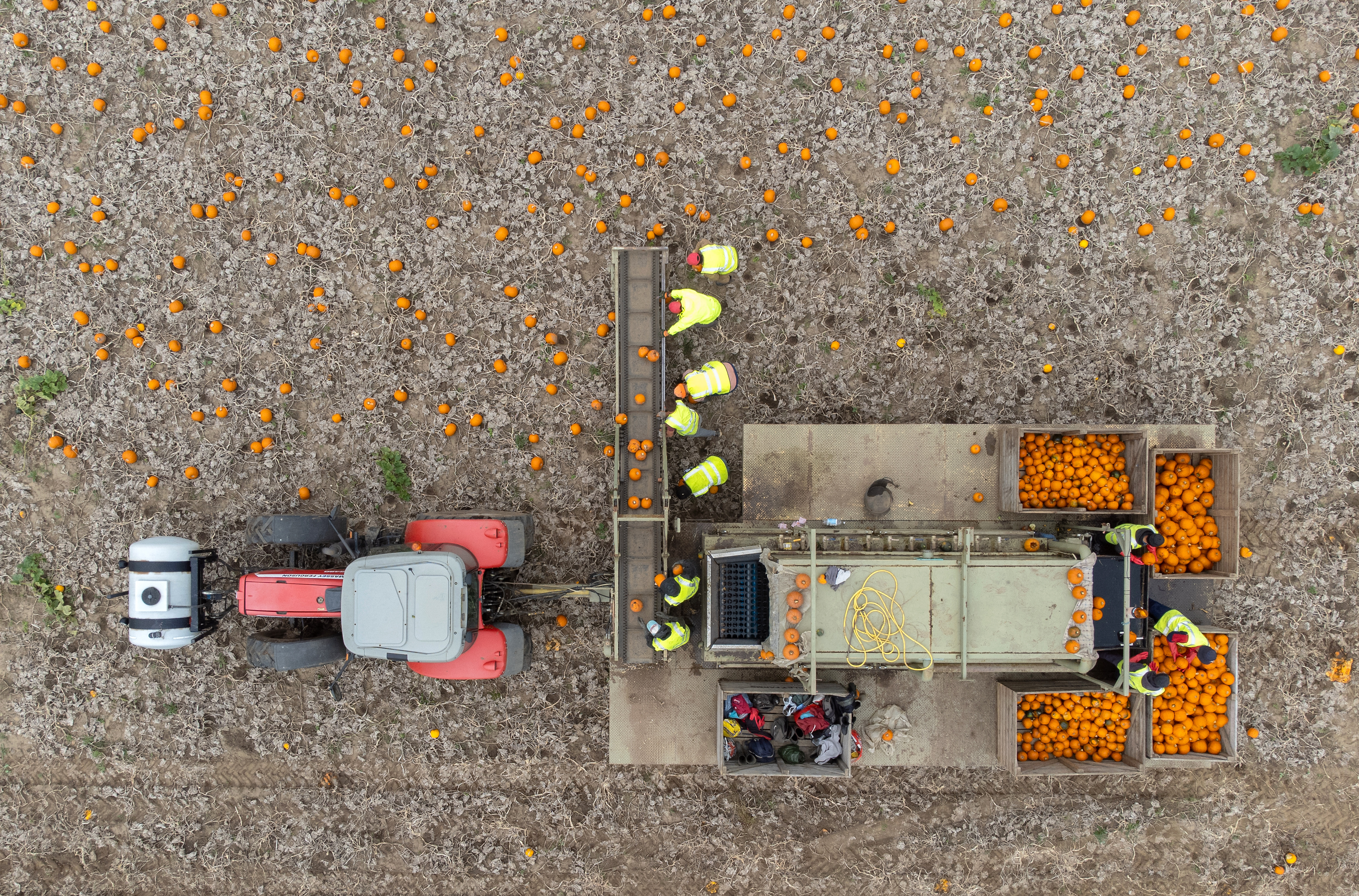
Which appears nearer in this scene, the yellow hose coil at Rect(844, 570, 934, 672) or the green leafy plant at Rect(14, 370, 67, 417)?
the yellow hose coil at Rect(844, 570, 934, 672)

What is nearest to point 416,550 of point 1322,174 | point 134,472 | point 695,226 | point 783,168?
point 134,472

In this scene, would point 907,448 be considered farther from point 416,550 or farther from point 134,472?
point 134,472

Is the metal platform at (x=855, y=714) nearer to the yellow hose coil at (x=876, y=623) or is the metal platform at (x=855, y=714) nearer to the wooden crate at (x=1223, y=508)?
the yellow hose coil at (x=876, y=623)

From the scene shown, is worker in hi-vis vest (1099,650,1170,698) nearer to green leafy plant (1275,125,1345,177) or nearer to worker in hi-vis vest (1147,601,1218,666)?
worker in hi-vis vest (1147,601,1218,666)

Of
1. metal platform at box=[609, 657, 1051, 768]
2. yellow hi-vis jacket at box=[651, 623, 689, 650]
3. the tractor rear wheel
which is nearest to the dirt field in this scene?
the tractor rear wheel

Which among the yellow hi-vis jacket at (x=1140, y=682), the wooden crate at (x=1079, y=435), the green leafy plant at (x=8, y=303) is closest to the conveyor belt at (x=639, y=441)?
the wooden crate at (x=1079, y=435)

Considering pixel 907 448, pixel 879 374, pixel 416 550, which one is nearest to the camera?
pixel 416 550
